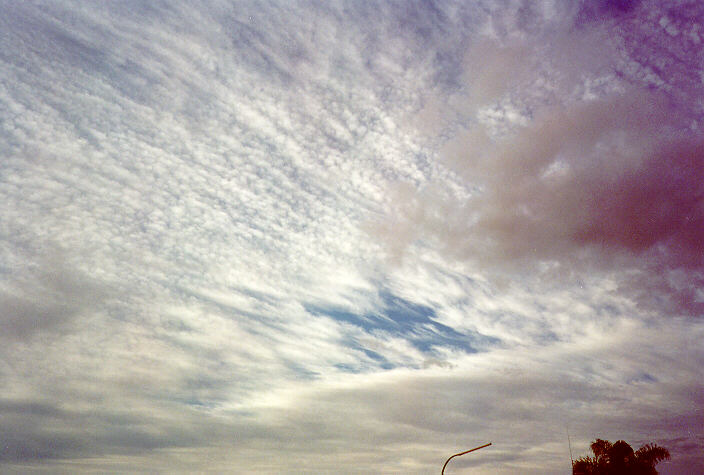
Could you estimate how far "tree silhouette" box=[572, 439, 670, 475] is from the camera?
6806 cm

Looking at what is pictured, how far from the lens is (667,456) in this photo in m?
68.1

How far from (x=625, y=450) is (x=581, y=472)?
5906 millimetres

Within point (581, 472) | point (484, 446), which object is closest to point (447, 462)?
point (484, 446)

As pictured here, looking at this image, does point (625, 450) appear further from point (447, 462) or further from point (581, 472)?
point (447, 462)

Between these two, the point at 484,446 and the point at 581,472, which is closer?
the point at 484,446

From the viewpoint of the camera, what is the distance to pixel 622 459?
226ft

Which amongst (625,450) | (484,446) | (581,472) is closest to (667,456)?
(625,450)

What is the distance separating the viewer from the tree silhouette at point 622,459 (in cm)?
6806

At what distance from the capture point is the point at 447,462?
51281mm

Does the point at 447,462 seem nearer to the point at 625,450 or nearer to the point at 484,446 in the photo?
the point at 484,446

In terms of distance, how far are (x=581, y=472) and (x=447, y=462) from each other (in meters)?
29.3

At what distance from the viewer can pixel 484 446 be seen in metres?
48.8

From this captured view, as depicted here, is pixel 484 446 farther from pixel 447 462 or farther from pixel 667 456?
pixel 667 456

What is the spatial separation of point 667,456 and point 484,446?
1269 inches
